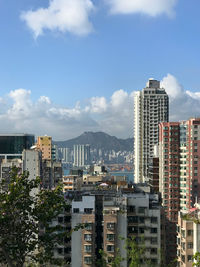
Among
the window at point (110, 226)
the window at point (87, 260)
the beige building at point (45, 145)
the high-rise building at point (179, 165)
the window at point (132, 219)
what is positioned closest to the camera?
the window at point (87, 260)

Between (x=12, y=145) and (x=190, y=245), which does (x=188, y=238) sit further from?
(x=12, y=145)

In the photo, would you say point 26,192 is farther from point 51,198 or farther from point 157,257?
point 157,257

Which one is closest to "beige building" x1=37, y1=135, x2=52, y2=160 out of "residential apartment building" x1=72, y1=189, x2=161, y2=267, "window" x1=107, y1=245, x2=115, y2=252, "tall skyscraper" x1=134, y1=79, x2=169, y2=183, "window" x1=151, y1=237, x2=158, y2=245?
"tall skyscraper" x1=134, y1=79, x2=169, y2=183

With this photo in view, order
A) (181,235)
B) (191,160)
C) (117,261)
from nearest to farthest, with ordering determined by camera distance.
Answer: (117,261)
(181,235)
(191,160)

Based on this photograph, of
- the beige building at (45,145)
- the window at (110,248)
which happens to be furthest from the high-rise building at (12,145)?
the window at (110,248)

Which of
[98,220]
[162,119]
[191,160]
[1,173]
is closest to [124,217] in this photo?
[98,220]

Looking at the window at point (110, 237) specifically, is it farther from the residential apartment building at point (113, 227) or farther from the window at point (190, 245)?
the window at point (190, 245)

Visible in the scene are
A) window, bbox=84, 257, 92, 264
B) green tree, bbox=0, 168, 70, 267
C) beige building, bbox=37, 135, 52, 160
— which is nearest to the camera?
green tree, bbox=0, 168, 70, 267

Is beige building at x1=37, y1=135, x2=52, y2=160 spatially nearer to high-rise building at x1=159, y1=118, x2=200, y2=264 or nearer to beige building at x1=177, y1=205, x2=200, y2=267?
high-rise building at x1=159, y1=118, x2=200, y2=264
